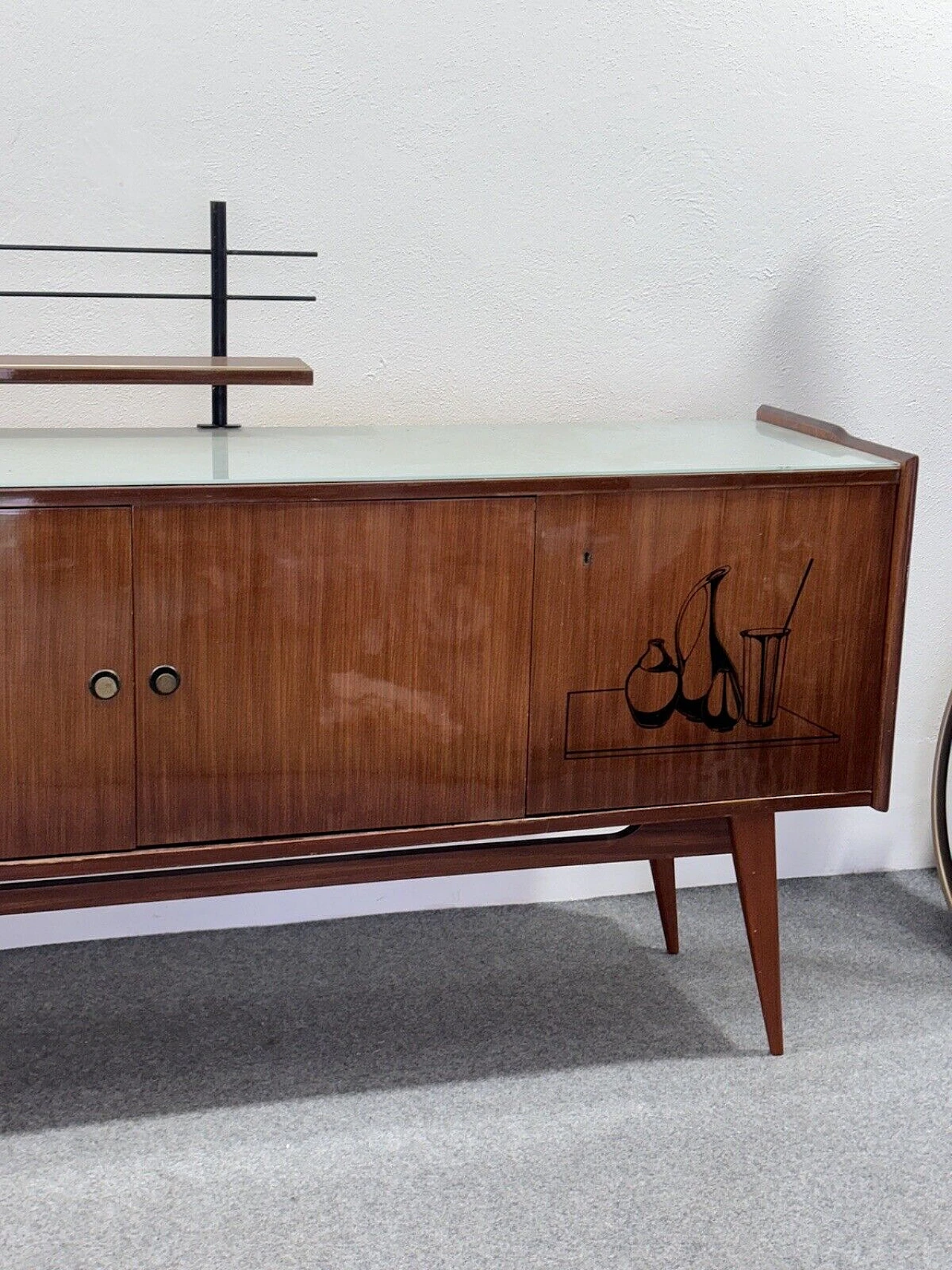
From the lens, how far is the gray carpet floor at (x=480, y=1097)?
1484 millimetres

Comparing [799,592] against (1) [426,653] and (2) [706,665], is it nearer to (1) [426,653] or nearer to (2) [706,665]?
(2) [706,665]

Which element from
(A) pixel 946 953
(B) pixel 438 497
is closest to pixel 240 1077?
(B) pixel 438 497

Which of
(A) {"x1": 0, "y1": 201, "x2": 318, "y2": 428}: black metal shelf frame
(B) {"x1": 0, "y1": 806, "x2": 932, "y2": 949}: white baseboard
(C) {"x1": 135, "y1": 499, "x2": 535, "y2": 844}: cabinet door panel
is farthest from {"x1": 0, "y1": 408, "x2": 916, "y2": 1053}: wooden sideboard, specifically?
(B) {"x1": 0, "y1": 806, "x2": 932, "y2": 949}: white baseboard

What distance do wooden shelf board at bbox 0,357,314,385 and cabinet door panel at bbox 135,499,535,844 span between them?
0.82 ft

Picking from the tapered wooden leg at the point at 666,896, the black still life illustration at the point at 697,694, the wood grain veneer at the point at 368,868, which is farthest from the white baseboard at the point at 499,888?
the black still life illustration at the point at 697,694

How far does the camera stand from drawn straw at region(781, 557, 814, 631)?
168 centimetres

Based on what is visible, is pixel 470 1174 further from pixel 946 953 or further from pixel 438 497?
pixel 946 953

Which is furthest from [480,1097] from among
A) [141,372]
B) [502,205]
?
[502,205]

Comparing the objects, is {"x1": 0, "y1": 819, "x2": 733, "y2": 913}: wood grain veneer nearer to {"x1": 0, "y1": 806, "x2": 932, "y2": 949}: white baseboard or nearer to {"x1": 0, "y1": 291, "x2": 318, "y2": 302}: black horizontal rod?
{"x1": 0, "y1": 806, "x2": 932, "y2": 949}: white baseboard

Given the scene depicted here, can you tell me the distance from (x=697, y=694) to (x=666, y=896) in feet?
1.75

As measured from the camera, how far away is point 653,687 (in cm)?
166

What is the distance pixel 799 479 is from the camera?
1.64 metres

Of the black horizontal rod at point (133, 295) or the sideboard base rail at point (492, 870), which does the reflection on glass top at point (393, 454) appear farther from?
Result: the sideboard base rail at point (492, 870)

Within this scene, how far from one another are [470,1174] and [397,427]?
0.97 meters
